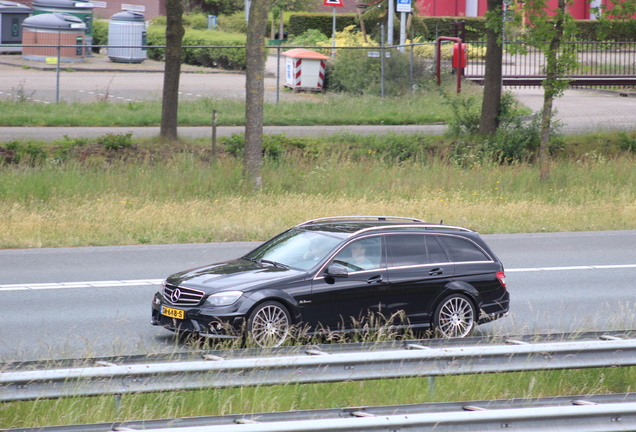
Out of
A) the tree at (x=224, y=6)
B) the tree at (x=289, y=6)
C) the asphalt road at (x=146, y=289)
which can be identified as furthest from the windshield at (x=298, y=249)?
the tree at (x=224, y=6)

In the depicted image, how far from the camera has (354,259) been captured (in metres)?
9.03

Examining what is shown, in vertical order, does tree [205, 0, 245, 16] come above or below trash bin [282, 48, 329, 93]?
above

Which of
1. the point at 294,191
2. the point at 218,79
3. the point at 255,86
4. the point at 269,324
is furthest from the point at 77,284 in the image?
the point at 218,79

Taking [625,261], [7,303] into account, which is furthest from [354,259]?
[625,261]

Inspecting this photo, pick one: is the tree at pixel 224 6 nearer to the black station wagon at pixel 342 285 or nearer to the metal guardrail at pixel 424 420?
the black station wagon at pixel 342 285

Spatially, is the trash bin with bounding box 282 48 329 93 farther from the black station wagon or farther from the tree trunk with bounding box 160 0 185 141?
the black station wagon

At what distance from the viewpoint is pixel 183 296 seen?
8555 mm

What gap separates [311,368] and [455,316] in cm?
367

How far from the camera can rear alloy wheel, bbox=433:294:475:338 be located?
9.16 m

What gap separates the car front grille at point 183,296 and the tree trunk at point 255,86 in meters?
10.5

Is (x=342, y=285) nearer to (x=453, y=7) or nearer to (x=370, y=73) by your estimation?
(x=370, y=73)

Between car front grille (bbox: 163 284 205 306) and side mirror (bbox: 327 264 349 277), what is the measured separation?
53.7 inches

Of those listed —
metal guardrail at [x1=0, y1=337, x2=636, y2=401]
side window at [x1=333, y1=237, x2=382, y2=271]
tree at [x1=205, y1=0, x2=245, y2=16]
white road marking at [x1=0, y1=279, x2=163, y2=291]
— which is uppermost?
tree at [x1=205, y1=0, x2=245, y2=16]

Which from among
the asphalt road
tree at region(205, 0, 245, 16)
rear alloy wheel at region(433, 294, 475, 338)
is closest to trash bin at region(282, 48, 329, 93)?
the asphalt road
